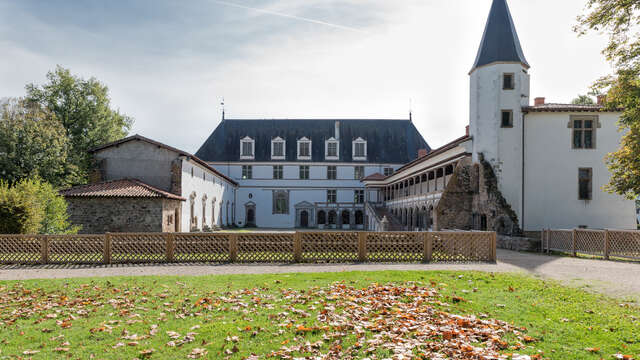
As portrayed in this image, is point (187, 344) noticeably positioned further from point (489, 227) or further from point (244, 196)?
point (244, 196)

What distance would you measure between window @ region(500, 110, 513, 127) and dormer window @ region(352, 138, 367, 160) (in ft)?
90.4

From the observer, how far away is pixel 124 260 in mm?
14984

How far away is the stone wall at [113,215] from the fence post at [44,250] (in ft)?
29.4

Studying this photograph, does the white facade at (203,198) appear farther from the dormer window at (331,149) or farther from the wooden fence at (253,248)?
the dormer window at (331,149)

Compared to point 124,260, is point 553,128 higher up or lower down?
higher up

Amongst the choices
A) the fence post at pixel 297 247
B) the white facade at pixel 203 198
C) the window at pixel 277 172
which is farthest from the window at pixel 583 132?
the window at pixel 277 172

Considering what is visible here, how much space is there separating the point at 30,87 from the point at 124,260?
37.1 meters

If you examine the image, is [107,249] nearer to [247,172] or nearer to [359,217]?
[247,172]

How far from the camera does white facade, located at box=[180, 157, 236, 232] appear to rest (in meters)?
29.0

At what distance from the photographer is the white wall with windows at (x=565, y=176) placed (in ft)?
84.8

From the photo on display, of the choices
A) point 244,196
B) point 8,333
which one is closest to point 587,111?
point 8,333

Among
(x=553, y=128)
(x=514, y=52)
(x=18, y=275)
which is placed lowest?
(x=18, y=275)

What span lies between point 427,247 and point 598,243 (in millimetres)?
8322

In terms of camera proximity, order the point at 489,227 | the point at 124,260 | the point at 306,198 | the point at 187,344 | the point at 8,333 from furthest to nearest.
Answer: the point at 306,198 → the point at 489,227 → the point at 124,260 → the point at 8,333 → the point at 187,344
